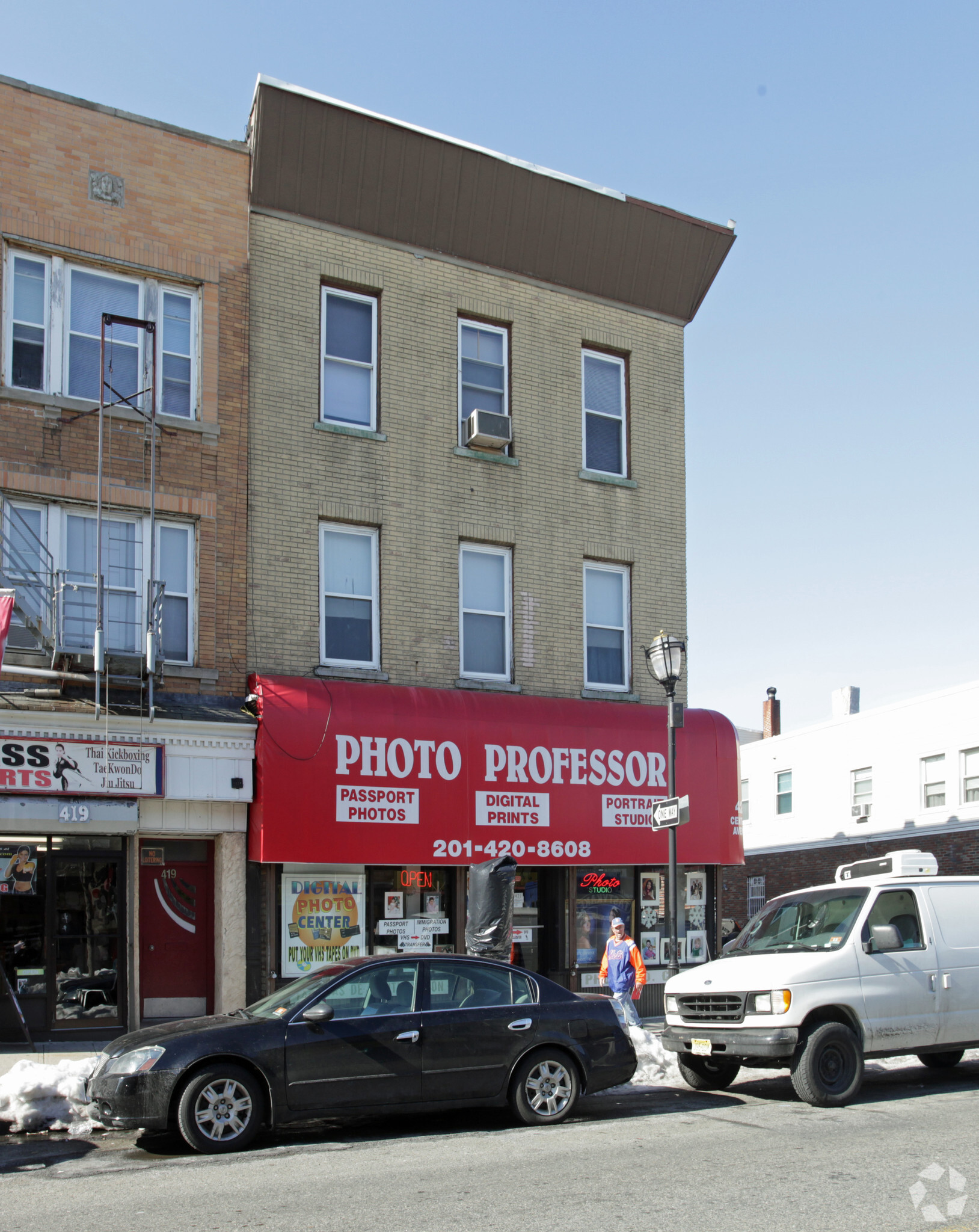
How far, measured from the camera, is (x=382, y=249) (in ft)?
56.9

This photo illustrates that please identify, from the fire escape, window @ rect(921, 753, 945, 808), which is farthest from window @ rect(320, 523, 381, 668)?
window @ rect(921, 753, 945, 808)

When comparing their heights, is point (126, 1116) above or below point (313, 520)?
below

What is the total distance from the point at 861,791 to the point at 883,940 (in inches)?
972

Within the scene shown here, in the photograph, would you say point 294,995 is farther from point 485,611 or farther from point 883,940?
point 485,611

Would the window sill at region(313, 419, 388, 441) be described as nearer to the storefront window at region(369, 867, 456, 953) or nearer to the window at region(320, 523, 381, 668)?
the window at region(320, 523, 381, 668)

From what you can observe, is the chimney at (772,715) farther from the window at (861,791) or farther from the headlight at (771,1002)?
the headlight at (771,1002)

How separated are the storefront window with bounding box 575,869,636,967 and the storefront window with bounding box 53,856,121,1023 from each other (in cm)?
623

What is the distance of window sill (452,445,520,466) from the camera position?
17.5 m

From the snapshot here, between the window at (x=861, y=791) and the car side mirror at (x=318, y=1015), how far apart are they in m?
27.0

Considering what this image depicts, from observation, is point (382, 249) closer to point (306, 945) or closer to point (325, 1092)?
point (306, 945)

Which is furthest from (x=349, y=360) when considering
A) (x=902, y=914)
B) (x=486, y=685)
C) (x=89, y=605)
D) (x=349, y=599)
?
(x=902, y=914)

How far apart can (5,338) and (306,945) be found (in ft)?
27.0

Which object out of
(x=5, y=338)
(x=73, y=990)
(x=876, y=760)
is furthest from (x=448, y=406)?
(x=876, y=760)

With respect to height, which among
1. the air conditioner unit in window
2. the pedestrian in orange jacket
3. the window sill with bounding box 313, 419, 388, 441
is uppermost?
the air conditioner unit in window
